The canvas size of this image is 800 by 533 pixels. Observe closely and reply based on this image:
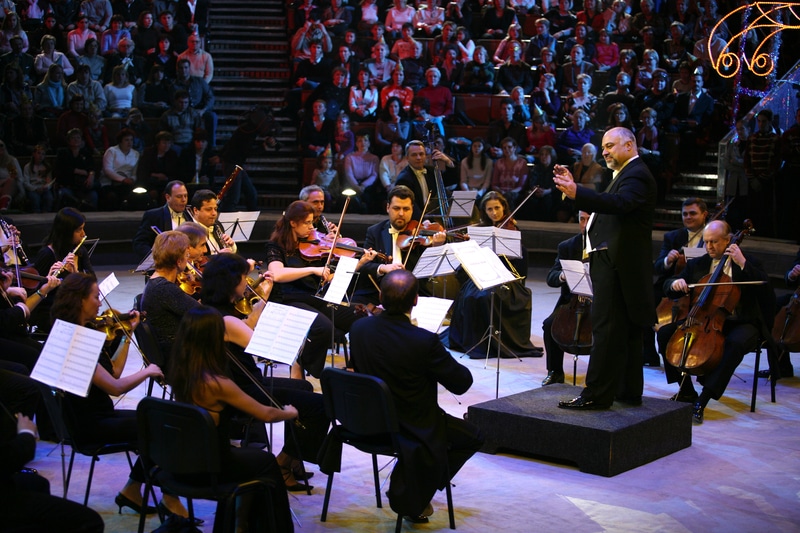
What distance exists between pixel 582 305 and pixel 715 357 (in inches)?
41.6

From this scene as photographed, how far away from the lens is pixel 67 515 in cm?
348

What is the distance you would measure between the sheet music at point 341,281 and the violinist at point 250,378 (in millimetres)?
940

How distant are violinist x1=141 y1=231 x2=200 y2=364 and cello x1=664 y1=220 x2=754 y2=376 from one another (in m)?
3.08

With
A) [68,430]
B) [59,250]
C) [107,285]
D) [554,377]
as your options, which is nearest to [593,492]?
[554,377]

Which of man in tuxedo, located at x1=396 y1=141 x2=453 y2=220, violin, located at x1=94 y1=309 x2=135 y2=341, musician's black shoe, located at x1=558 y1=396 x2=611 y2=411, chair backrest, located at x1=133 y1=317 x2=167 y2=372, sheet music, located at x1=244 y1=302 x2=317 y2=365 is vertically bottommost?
musician's black shoe, located at x1=558 y1=396 x2=611 y2=411

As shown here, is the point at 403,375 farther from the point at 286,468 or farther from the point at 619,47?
the point at 619,47

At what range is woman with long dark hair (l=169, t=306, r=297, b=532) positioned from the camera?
392 cm

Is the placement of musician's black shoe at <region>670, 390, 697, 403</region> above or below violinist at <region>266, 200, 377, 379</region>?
below

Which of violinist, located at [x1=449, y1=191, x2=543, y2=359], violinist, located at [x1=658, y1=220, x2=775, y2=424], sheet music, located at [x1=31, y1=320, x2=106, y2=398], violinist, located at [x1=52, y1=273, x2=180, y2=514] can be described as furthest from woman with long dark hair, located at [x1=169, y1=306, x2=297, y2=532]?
violinist, located at [x1=449, y1=191, x2=543, y2=359]

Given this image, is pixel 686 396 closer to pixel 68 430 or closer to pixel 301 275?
pixel 301 275

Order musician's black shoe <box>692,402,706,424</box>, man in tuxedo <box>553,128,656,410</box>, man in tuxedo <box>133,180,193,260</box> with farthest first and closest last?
man in tuxedo <box>133,180,193,260</box> → musician's black shoe <box>692,402,706,424</box> → man in tuxedo <box>553,128,656,410</box>

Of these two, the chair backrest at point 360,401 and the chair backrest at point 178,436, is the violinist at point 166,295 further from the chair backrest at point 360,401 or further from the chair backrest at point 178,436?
the chair backrest at point 178,436

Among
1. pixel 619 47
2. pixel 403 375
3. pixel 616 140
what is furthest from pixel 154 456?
pixel 619 47

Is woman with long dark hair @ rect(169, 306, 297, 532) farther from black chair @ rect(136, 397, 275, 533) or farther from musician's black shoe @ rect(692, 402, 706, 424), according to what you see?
musician's black shoe @ rect(692, 402, 706, 424)
